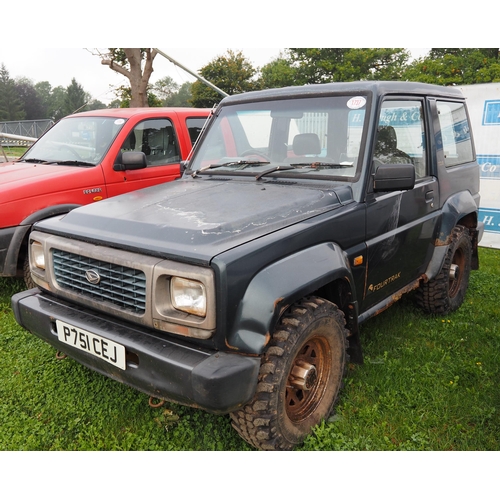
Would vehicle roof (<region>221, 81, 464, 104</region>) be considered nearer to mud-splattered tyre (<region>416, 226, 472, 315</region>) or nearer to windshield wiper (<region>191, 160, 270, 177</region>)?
windshield wiper (<region>191, 160, 270, 177</region>)

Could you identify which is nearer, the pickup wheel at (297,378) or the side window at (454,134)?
the pickup wheel at (297,378)

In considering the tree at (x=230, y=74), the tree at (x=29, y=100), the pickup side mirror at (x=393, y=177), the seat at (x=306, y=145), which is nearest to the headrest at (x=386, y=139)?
the pickup side mirror at (x=393, y=177)

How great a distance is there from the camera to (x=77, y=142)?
5.23 metres

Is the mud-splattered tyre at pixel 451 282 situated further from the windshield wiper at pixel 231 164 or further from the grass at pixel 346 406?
the windshield wiper at pixel 231 164

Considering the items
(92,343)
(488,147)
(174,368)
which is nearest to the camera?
(174,368)

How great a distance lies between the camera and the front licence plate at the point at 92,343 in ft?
7.19

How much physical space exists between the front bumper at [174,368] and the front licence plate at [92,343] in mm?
A: 24

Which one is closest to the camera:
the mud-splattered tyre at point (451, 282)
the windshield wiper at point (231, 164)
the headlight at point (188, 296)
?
the headlight at point (188, 296)

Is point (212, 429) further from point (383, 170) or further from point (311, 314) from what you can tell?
point (383, 170)

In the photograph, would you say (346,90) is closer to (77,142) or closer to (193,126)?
(193,126)

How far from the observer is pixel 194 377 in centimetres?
192

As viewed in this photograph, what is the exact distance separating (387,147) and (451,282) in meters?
1.92

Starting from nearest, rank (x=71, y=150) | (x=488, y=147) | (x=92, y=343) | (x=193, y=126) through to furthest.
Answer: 1. (x=92, y=343)
2. (x=71, y=150)
3. (x=193, y=126)
4. (x=488, y=147)

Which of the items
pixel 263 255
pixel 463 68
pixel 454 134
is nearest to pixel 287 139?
pixel 263 255
